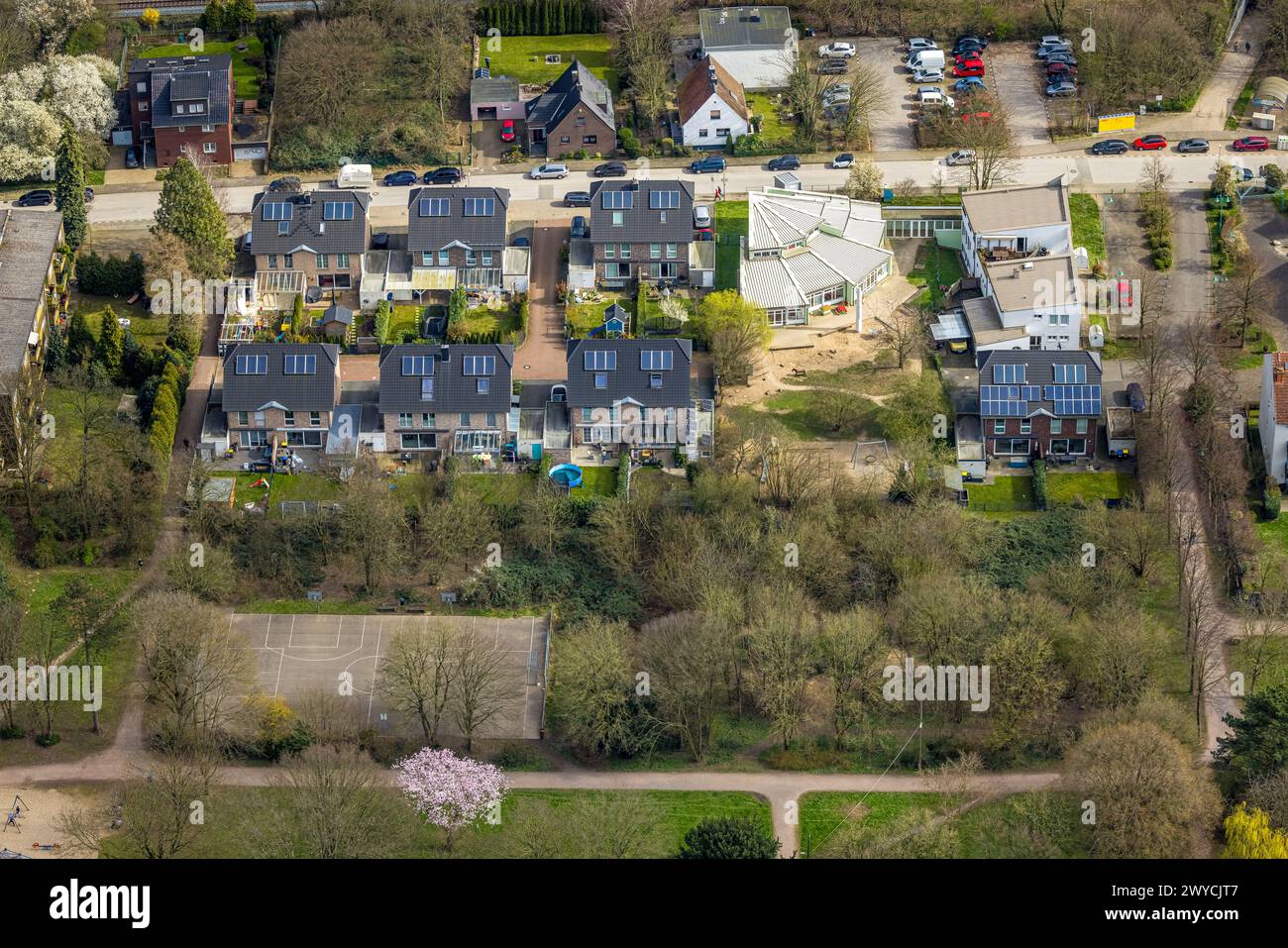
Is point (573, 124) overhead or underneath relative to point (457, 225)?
overhead

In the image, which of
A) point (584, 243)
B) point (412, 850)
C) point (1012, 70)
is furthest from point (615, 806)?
point (1012, 70)

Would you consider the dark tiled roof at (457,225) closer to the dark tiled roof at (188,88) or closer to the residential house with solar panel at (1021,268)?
the dark tiled roof at (188,88)

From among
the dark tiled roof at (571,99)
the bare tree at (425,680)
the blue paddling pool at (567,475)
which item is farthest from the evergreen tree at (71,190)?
the bare tree at (425,680)

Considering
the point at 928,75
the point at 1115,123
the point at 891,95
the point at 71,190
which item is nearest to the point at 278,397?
the point at 71,190

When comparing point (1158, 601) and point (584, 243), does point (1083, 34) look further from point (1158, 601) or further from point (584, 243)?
point (1158, 601)

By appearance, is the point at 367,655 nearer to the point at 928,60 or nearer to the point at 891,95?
the point at 891,95

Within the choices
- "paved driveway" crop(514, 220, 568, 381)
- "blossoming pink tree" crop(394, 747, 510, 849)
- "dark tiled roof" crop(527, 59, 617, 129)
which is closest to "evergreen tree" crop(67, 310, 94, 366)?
"paved driveway" crop(514, 220, 568, 381)

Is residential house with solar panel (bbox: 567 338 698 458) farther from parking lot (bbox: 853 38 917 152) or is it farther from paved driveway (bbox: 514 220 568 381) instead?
parking lot (bbox: 853 38 917 152)
